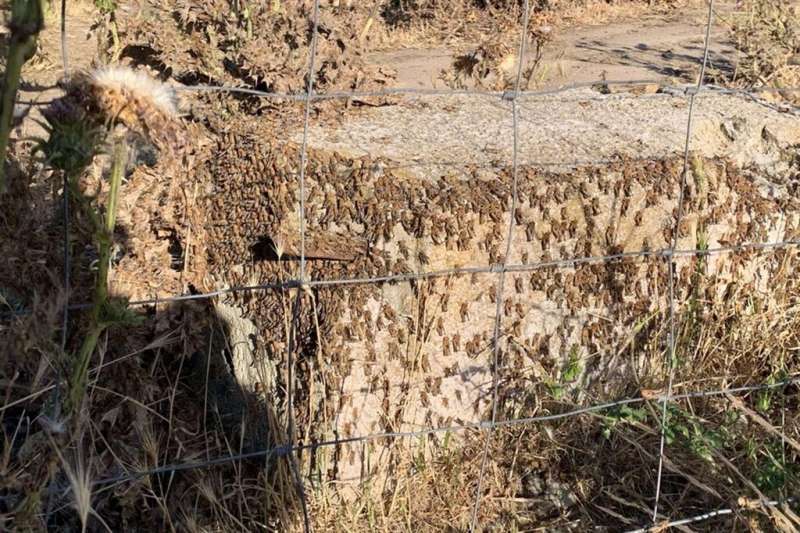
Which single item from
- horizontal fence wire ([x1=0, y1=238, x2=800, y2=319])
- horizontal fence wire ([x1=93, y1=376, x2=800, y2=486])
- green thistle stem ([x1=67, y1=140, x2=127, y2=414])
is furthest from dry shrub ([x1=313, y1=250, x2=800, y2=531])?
green thistle stem ([x1=67, y1=140, x2=127, y2=414])

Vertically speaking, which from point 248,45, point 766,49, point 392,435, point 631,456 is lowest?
point 631,456

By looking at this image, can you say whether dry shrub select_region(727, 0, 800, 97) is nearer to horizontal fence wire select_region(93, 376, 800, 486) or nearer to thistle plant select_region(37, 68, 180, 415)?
horizontal fence wire select_region(93, 376, 800, 486)

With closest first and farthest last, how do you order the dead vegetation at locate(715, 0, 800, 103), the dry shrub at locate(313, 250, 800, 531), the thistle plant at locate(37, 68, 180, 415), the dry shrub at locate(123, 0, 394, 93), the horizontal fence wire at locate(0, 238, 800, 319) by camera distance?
the thistle plant at locate(37, 68, 180, 415) < the horizontal fence wire at locate(0, 238, 800, 319) < the dry shrub at locate(313, 250, 800, 531) < the dry shrub at locate(123, 0, 394, 93) < the dead vegetation at locate(715, 0, 800, 103)

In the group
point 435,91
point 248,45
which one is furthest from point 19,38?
point 248,45

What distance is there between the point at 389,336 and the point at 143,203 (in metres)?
0.88

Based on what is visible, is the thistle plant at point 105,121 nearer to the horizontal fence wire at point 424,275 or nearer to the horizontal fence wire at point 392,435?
the horizontal fence wire at point 424,275

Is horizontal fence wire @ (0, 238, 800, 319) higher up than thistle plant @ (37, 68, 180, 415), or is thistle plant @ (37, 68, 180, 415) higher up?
thistle plant @ (37, 68, 180, 415)

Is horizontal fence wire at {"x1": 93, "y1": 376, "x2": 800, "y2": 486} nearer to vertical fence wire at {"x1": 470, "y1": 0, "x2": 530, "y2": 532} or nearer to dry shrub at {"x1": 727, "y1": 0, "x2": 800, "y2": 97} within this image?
vertical fence wire at {"x1": 470, "y1": 0, "x2": 530, "y2": 532}

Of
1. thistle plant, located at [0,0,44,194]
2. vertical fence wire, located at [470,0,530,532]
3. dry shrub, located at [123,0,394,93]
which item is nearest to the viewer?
thistle plant, located at [0,0,44,194]

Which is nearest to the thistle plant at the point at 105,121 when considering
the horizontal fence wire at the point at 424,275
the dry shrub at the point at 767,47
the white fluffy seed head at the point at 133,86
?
the white fluffy seed head at the point at 133,86

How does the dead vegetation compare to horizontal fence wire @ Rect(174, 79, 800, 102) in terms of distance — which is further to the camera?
the dead vegetation

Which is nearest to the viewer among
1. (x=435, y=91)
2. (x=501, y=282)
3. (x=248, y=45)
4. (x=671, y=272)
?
(x=435, y=91)

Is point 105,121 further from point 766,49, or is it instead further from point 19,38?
point 766,49

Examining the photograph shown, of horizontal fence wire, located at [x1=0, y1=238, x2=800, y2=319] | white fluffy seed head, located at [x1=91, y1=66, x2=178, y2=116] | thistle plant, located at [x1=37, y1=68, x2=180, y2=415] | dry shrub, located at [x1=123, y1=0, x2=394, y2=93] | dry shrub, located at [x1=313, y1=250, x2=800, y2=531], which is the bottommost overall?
dry shrub, located at [x1=313, y1=250, x2=800, y2=531]
